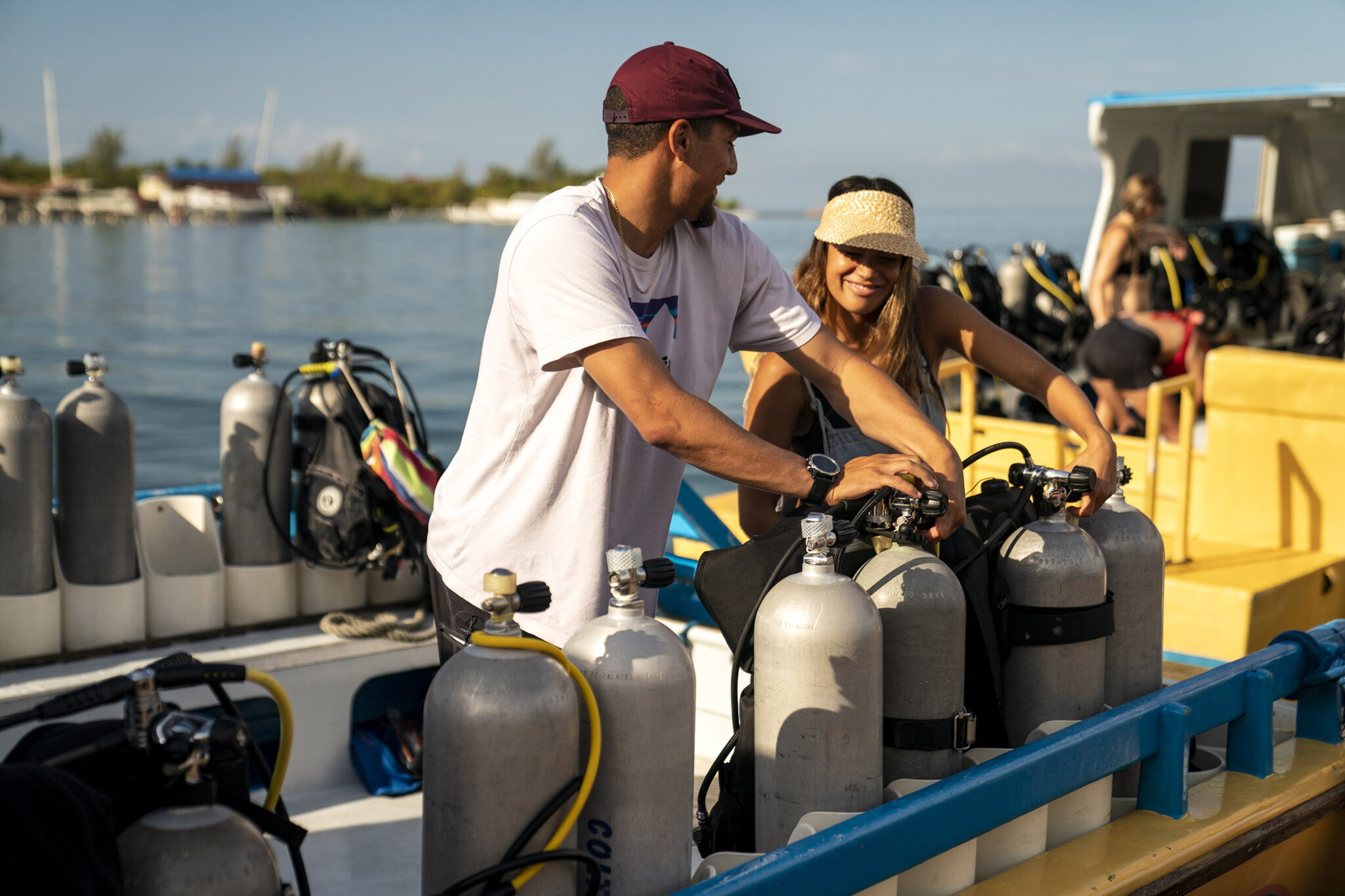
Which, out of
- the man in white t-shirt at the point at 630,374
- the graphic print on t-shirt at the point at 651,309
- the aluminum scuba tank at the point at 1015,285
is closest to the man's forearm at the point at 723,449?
the man in white t-shirt at the point at 630,374

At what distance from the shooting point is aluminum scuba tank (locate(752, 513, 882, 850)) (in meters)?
1.69

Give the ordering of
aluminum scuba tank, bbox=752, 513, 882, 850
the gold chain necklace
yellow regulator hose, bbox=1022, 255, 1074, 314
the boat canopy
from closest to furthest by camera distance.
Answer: aluminum scuba tank, bbox=752, 513, 882, 850 → the gold chain necklace → the boat canopy → yellow regulator hose, bbox=1022, 255, 1074, 314

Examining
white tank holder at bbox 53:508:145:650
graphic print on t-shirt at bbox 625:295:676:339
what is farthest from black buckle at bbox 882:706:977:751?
white tank holder at bbox 53:508:145:650

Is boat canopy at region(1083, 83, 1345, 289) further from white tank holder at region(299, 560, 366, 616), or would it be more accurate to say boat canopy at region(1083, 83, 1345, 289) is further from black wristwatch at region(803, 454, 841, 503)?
black wristwatch at region(803, 454, 841, 503)

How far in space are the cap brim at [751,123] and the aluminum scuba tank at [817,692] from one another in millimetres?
680

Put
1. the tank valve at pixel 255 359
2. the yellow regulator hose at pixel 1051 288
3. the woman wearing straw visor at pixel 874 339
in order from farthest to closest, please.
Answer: the yellow regulator hose at pixel 1051 288
the tank valve at pixel 255 359
the woman wearing straw visor at pixel 874 339

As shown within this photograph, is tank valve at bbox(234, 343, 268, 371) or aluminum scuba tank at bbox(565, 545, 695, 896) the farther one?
tank valve at bbox(234, 343, 268, 371)

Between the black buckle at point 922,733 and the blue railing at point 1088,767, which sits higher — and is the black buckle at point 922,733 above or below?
above

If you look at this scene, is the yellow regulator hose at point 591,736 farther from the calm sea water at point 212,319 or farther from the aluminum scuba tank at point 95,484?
the calm sea water at point 212,319

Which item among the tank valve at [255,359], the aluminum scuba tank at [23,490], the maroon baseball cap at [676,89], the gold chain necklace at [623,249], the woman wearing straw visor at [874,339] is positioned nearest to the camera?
the maroon baseball cap at [676,89]

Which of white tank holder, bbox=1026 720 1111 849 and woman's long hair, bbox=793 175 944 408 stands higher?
woman's long hair, bbox=793 175 944 408

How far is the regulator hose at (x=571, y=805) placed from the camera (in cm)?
Answer: 147

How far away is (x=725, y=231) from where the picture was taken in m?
2.28

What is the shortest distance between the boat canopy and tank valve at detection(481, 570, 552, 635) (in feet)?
25.6
